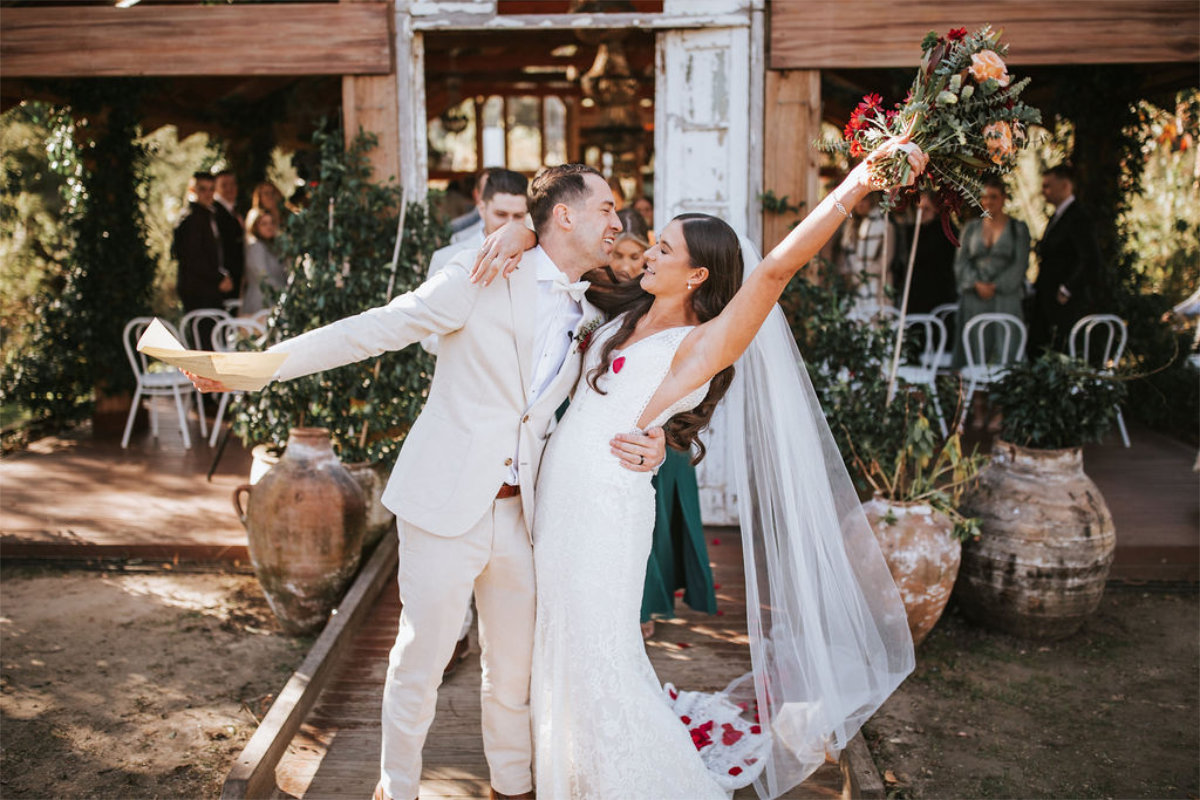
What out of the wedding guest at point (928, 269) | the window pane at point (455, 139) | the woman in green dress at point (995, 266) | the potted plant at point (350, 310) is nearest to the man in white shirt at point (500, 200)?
the potted plant at point (350, 310)

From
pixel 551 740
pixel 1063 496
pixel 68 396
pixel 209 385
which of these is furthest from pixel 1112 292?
pixel 68 396

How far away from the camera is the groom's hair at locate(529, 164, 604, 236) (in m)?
2.93

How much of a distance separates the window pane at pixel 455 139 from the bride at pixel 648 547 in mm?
8633

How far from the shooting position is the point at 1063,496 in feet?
Result: 15.2

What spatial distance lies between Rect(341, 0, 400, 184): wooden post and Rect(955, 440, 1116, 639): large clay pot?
354 cm

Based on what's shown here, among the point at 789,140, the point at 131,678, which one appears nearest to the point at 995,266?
the point at 789,140

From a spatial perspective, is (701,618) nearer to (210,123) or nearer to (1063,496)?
(1063,496)

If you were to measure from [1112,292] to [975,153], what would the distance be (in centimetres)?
722

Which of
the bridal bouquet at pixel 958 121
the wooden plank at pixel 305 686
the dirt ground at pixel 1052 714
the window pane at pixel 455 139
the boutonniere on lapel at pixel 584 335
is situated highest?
the window pane at pixel 455 139

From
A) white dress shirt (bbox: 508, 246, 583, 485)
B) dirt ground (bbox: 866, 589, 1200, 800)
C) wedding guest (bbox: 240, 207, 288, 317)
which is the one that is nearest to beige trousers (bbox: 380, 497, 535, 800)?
white dress shirt (bbox: 508, 246, 583, 485)

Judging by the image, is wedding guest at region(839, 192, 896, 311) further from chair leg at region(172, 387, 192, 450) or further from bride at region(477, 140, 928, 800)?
chair leg at region(172, 387, 192, 450)

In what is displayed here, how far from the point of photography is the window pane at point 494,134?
47.1 feet

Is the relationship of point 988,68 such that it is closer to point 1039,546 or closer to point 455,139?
point 1039,546

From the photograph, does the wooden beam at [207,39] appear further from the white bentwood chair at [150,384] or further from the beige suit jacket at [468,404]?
the beige suit jacket at [468,404]
